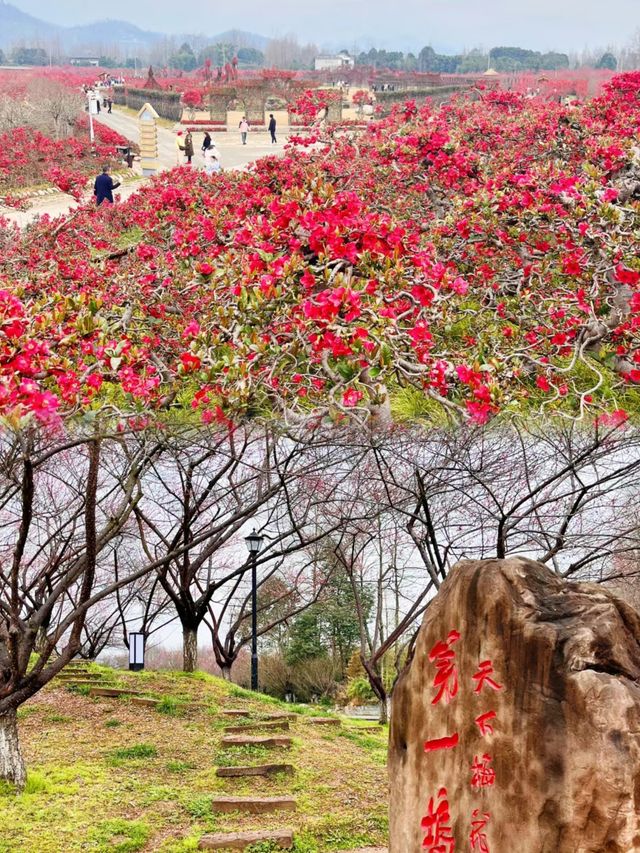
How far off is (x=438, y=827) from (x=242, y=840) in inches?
103

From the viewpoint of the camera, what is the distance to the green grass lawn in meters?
5.62

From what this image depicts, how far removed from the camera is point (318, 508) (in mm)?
8766

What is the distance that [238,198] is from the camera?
1014 centimetres

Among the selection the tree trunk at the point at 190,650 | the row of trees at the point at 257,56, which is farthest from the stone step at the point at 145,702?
the row of trees at the point at 257,56

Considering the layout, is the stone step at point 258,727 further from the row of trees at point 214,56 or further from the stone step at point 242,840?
the row of trees at point 214,56

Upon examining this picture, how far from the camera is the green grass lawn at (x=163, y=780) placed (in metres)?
5.62

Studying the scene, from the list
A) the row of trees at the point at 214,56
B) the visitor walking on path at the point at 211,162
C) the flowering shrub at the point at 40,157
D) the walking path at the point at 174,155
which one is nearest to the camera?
the visitor walking on path at the point at 211,162

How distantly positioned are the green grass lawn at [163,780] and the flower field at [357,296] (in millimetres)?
2669

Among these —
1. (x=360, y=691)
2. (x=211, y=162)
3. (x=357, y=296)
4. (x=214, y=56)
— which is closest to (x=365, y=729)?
(x=360, y=691)

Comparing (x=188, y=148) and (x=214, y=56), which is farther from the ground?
(x=214, y=56)

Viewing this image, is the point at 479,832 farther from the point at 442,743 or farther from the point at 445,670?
the point at 445,670

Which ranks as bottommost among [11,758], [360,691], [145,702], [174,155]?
[360,691]

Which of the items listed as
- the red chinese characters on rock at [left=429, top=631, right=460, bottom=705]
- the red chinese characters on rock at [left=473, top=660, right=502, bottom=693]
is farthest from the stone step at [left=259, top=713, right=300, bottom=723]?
the red chinese characters on rock at [left=473, top=660, right=502, bottom=693]

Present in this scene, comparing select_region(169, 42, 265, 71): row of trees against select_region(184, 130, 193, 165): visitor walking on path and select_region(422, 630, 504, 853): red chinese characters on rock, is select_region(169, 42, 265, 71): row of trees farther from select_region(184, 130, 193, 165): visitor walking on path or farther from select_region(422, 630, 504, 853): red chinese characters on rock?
select_region(422, 630, 504, 853): red chinese characters on rock
